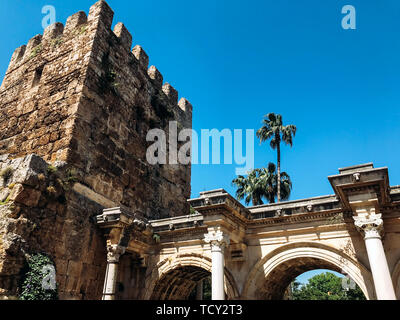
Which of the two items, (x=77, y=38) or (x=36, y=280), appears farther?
(x=77, y=38)

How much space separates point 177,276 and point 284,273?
148 inches

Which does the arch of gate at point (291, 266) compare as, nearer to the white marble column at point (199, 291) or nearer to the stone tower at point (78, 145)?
the white marble column at point (199, 291)

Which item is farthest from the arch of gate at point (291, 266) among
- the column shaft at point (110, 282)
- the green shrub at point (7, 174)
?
the green shrub at point (7, 174)

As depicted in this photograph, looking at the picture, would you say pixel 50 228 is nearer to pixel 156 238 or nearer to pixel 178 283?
pixel 156 238

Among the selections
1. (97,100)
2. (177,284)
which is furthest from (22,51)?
(177,284)

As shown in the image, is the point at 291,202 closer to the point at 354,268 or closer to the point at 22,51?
the point at 354,268

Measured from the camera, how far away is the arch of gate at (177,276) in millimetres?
9980

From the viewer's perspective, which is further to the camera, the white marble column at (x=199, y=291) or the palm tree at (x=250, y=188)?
the palm tree at (x=250, y=188)

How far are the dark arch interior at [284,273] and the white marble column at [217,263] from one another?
176 centimetres

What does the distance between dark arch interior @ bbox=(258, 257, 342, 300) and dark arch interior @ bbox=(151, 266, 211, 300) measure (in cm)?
254

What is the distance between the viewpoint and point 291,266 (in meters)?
9.83

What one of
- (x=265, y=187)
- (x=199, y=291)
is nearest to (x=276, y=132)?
(x=265, y=187)

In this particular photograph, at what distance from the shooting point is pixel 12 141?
12164mm
